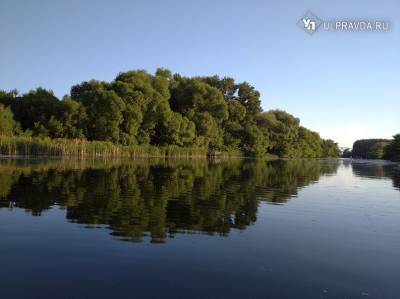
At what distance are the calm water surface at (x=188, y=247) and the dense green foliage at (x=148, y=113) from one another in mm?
51719

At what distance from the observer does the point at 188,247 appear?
31.5 feet

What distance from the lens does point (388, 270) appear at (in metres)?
8.69

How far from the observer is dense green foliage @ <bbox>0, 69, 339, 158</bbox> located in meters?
68.1

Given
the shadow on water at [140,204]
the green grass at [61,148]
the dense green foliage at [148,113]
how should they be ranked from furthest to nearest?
the dense green foliage at [148,113], the green grass at [61,148], the shadow on water at [140,204]

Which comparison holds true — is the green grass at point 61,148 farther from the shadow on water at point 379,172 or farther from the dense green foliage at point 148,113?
the shadow on water at point 379,172

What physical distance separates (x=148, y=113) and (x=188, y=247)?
7013 centimetres

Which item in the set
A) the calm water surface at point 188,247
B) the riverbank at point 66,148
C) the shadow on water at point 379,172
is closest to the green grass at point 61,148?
the riverbank at point 66,148

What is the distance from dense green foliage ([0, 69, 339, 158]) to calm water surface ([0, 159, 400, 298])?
51.7 m

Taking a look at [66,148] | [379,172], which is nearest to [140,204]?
[66,148]

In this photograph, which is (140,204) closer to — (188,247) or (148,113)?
(188,247)

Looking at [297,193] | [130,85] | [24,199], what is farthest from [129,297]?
[130,85]

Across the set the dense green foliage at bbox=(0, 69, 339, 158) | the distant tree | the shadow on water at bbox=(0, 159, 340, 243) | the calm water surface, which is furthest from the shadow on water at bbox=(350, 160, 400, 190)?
the distant tree

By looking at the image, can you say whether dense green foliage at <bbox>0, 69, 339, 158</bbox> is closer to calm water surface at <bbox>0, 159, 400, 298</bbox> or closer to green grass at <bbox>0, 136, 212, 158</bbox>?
green grass at <bbox>0, 136, 212, 158</bbox>

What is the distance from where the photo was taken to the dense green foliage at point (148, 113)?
68.1 m
